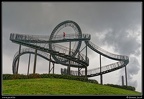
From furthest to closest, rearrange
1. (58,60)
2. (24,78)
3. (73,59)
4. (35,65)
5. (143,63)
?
1. (58,60)
2. (73,59)
3. (35,65)
4. (24,78)
5. (143,63)

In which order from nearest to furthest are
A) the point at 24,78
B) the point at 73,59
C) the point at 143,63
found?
the point at 143,63 → the point at 24,78 → the point at 73,59

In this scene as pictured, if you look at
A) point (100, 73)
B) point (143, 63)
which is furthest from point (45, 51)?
point (143, 63)

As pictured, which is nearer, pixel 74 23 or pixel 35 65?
pixel 35 65

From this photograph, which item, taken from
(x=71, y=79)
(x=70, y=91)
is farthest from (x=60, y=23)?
(x=70, y=91)

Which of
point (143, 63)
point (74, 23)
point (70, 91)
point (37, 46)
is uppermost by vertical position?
point (74, 23)

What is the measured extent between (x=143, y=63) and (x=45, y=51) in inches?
770

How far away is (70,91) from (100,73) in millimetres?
16830

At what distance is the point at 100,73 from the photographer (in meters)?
38.1

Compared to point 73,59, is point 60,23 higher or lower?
higher

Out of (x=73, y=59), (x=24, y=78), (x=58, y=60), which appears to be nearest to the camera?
(x=24, y=78)

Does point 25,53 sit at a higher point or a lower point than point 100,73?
higher

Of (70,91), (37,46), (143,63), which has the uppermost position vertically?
(37,46)

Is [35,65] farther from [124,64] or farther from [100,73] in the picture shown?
[124,64]

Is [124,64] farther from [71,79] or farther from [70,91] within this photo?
[70,91]
